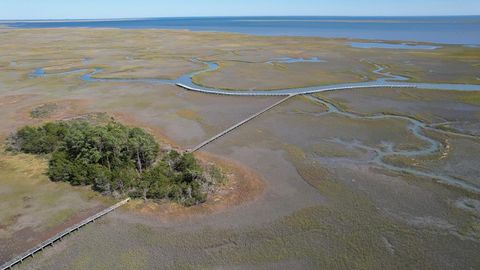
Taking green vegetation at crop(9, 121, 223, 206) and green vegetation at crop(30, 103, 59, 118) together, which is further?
green vegetation at crop(30, 103, 59, 118)

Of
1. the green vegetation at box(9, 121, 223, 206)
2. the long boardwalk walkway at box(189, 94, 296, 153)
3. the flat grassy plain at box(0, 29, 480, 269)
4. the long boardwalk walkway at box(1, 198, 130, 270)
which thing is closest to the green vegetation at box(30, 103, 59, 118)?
the flat grassy plain at box(0, 29, 480, 269)

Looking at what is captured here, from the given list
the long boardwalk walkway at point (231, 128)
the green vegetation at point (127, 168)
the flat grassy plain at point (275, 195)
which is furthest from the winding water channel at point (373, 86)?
the green vegetation at point (127, 168)

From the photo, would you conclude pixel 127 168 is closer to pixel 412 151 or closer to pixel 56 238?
pixel 56 238

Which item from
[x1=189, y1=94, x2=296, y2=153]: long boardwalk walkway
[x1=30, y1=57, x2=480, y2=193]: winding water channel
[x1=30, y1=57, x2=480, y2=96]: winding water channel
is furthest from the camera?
[x1=30, y1=57, x2=480, y2=96]: winding water channel

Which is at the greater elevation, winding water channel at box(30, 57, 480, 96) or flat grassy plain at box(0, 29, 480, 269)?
winding water channel at box(30, 57, 480, 96)

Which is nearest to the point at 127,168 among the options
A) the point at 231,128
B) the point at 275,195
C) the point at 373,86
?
the point at 275,195

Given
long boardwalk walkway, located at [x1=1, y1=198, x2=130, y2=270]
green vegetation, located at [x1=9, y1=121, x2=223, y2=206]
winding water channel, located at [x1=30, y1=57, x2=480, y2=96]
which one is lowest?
long boardwalk walkway, located at [x1=1, y1=198, x2=130, y2=270]

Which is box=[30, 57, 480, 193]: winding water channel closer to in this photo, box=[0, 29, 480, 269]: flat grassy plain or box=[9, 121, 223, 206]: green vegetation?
box=[0, 29, 480, 269]: flat grassy plain

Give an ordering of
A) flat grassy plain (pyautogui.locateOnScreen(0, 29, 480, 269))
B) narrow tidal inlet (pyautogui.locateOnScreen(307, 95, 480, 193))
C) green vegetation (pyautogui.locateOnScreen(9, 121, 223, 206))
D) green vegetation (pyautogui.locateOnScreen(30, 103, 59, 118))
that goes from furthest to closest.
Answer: green vegetation (pyautogui.locateOnScreen(30, 103, 59, 118)) → narrow tidal inlet (pyautogui.locateOnScreen(307, 95, 480, 193)) → green vegetation (pyautogui.locateOnScreen(9, 121, 223, 206)) → flat grassy plain (pyautogui.locateOnScreen(0, 29, 480, 269))
